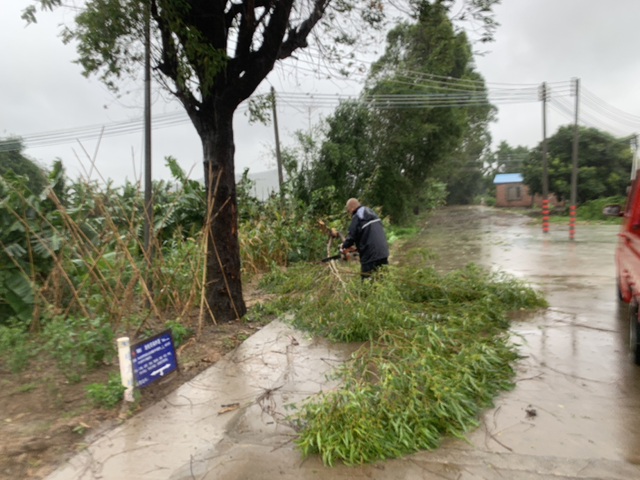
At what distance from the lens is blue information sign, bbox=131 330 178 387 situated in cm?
391

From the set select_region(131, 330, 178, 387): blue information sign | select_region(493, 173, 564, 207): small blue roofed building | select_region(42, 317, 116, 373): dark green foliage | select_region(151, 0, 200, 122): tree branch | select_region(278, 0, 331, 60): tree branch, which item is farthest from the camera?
select_region(493, 173, 564, 207): small blue roofed building

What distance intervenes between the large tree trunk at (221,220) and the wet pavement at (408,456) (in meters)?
0.74

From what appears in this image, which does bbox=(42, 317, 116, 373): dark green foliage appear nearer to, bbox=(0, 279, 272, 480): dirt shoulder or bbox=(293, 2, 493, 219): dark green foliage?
bbox=(0, 279, 272, 480): dirt shoulder

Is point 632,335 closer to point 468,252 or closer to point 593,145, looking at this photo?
point 468,252

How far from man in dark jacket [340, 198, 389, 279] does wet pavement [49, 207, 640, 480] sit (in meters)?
1.81

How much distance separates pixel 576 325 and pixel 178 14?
6.21 m

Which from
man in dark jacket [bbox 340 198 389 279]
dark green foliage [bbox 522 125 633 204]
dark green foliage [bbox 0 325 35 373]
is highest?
dark green foliage [bbox 522 125 633 204]

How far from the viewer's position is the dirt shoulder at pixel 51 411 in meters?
3.03

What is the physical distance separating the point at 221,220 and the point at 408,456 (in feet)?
12.6

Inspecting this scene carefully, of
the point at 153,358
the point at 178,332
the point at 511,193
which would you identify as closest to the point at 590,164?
the point at 511,193

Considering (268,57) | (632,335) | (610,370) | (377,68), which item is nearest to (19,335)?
(268,57)

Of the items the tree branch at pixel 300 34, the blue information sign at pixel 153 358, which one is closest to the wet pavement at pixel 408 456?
the blue information sign at pixel 153 358

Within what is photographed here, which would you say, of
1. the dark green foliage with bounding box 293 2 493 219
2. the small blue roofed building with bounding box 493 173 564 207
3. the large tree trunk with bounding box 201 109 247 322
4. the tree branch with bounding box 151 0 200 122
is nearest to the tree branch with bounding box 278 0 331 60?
the large tree trunk with bounding box 201 109 247 322

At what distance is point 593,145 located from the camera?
26719mm
